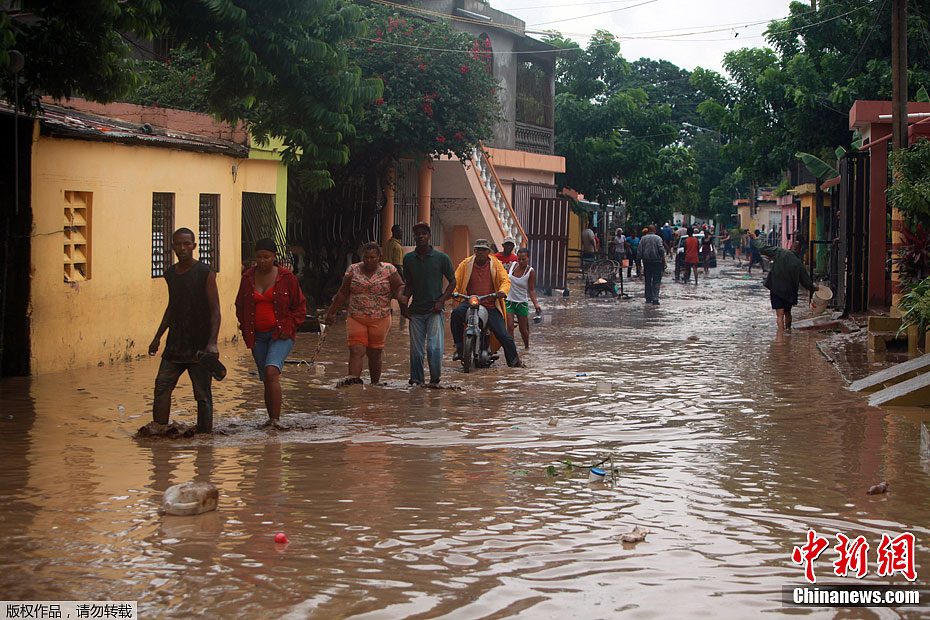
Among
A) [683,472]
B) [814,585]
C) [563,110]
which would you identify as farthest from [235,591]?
[563,110]

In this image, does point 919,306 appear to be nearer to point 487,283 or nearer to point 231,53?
point 487,283

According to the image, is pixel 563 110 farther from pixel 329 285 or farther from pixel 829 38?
pixel 329 285

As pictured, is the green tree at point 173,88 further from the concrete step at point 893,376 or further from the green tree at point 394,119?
the concrete step at point 893,376

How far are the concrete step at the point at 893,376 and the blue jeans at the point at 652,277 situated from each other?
14545mm

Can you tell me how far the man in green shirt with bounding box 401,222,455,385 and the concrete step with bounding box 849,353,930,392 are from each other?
174 inches

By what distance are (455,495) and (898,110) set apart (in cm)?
1311

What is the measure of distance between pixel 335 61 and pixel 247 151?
5.03m

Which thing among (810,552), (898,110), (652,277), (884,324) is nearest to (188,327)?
(810,552)

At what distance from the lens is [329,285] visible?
23.4 metres

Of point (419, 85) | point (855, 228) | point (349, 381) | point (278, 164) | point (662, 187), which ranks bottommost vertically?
point (349, 381)

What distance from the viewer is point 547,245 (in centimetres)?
3000

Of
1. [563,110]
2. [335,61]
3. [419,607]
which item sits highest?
[563,110]

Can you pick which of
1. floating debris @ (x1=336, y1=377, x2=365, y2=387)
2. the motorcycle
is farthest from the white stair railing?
floating debris @ (x1=336, y1=377, x2=365, y2=387)

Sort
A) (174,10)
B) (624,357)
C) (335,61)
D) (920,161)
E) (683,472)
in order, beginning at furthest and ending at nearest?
1. (624,357)
2. (920,161)
3. (335,61)
4. (174,10)
5. (683,472)
